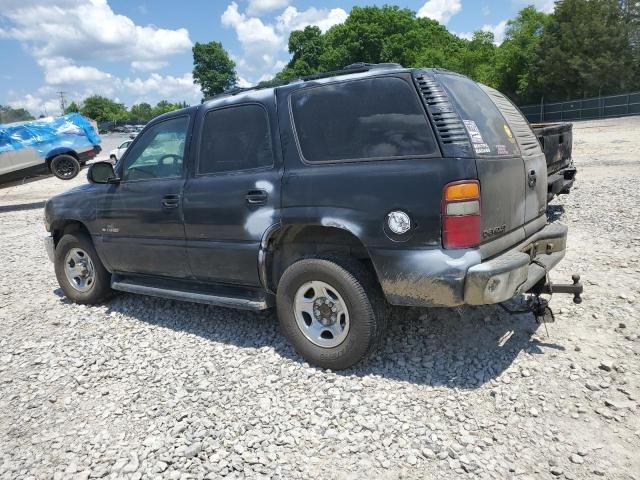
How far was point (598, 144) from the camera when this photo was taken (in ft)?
55.8

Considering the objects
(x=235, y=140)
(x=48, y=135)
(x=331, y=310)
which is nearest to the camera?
(x=331, y=310)

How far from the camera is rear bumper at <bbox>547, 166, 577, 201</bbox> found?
6402mm

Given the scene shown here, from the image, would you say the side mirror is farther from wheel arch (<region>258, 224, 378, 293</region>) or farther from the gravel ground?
wheel arch (<region>258, 224, 378, 293</region>)

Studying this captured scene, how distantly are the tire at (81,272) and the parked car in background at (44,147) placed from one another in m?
10.7

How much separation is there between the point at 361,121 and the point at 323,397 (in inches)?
73.0

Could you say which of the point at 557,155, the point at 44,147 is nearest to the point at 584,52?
the point at 557,155

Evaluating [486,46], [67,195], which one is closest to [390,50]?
[486,46]

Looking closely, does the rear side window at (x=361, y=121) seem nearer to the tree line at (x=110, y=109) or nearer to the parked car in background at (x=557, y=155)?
the parked car in background at (x=557, y=155)

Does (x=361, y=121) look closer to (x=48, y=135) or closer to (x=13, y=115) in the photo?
(x=48, y=135)

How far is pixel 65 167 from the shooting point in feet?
48.3

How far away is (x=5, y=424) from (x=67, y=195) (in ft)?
8.52

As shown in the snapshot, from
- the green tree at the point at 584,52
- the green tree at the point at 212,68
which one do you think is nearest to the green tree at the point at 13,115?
the green tree at the point at 584,52

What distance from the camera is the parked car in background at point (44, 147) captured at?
14.0m

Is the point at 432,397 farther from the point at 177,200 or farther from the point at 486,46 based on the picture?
the point at 486,46
